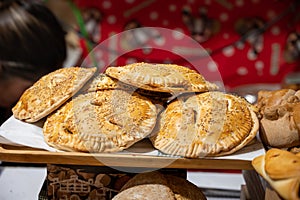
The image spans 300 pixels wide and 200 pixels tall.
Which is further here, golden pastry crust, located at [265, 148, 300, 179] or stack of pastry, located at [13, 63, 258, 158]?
stack of pastry, located at [13, 63, 258, 158]

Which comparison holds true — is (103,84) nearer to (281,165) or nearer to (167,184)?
(167,184)

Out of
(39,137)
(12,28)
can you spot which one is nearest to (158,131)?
(39,137)

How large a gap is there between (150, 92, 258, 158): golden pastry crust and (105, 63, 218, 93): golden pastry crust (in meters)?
0.04

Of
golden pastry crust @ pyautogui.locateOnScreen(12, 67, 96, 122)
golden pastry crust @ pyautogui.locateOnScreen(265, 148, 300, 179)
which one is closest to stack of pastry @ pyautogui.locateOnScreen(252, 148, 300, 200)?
golden pastry crust @ pyautogui.locateOnScreen(265, 148, 300, 179)

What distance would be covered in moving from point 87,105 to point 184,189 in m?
0.36

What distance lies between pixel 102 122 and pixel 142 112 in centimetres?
11

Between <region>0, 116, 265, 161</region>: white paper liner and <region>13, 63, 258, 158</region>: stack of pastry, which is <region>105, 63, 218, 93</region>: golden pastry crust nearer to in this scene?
<region>13, 63, 258, 158</region>: stack of pastry

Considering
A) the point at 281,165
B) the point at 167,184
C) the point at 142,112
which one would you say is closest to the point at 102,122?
the point at 142,112

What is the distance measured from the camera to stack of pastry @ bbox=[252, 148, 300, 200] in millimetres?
852

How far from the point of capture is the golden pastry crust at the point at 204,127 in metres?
1.01

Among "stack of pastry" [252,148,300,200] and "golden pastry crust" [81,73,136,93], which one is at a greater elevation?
"golden pastry crust" [81,73,136,93]

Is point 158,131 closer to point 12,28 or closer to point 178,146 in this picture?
point 178,146

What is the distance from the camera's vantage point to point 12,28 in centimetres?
232

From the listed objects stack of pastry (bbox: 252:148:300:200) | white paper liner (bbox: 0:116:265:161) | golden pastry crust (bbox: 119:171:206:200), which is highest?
white paper liner (bbox: 0:116:265:161)
